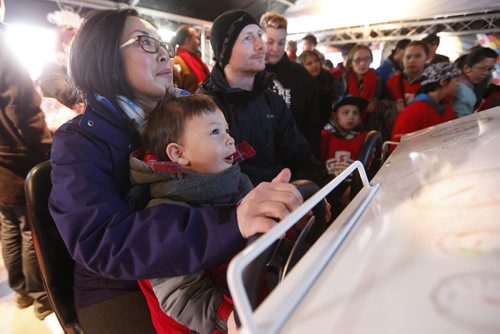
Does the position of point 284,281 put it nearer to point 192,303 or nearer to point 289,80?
point 192,303

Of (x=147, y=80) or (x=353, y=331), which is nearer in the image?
(x=353, y=331)

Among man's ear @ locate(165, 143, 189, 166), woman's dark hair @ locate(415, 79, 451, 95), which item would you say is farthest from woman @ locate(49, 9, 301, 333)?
woman's dark hair @ locate(415, 79, 451, 95)

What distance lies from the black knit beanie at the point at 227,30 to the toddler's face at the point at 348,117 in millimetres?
1175

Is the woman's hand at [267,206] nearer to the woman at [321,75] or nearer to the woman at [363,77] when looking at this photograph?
the woman at [321,75]

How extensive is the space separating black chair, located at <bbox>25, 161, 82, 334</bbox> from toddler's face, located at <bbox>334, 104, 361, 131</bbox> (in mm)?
2019

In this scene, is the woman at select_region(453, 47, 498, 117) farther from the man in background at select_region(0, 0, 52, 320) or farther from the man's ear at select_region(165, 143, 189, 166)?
the man in background at select_region(0, 0, 52, 320)

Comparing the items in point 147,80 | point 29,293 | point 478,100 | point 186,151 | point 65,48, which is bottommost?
point 29,293


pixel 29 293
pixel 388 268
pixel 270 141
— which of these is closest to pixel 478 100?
pixel 270 141

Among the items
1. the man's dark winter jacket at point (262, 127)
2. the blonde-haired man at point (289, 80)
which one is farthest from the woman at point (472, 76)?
the man's dark winter jacket at point (262, 127)

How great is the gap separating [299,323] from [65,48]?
2.45 meters

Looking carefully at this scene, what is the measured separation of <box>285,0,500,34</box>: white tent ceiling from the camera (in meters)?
4.95

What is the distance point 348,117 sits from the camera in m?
2.27

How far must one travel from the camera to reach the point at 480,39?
531 centimetres

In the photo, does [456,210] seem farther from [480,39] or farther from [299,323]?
[480,39]
